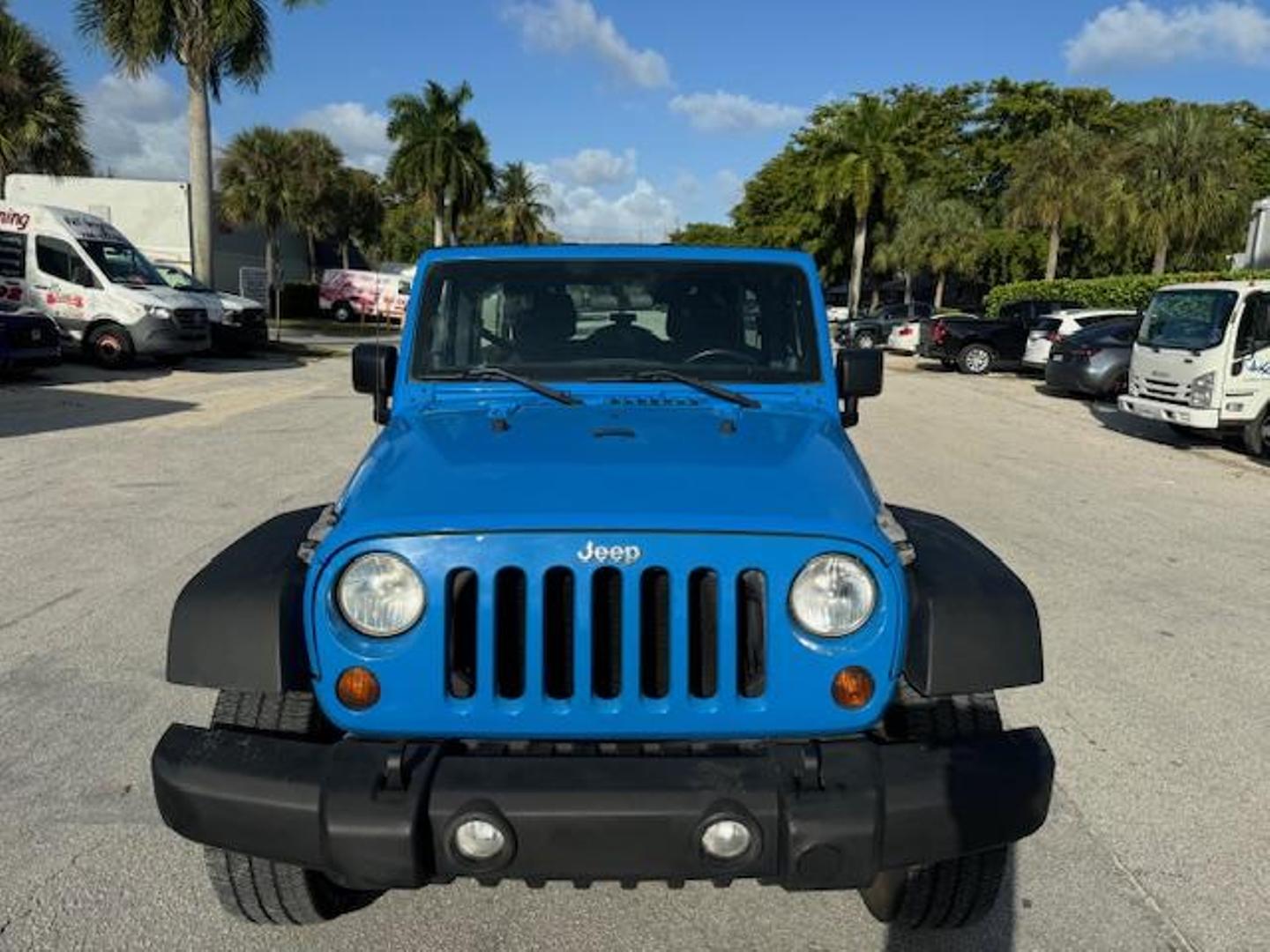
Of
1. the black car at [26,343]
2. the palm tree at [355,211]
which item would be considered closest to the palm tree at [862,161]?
the palm tree at [355,211]

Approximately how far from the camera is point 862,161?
48.2 metres

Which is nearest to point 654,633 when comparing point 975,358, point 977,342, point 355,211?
point 977,342

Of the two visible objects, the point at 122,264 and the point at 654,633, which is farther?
the point at 122,264

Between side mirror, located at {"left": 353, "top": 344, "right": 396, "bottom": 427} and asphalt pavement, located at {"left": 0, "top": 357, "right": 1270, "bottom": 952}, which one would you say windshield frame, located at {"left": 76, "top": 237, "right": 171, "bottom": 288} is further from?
side mirror, located at {"left": 353, "top": 344, "right": 396, "bottom": 427}

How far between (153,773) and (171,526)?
5.27 m

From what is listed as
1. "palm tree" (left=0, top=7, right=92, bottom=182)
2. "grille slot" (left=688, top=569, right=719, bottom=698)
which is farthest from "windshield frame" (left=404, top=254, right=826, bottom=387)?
"palm tree" (left=0, top=7, right=92, bottom=182)

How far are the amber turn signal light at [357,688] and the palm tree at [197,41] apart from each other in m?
23.6

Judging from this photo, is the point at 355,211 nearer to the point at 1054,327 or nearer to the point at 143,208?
the point at 143,208

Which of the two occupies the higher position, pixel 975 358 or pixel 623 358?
pixel 623 358

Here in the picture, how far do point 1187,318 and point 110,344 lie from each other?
16.3m

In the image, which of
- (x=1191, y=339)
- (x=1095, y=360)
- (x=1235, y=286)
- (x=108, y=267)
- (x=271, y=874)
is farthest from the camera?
(x=108, y=267)

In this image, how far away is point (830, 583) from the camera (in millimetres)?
2361

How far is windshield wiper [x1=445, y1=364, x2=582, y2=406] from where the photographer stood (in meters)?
3.38

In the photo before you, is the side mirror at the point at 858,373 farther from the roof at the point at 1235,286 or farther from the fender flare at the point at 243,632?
the roof at the point at 1235,286
